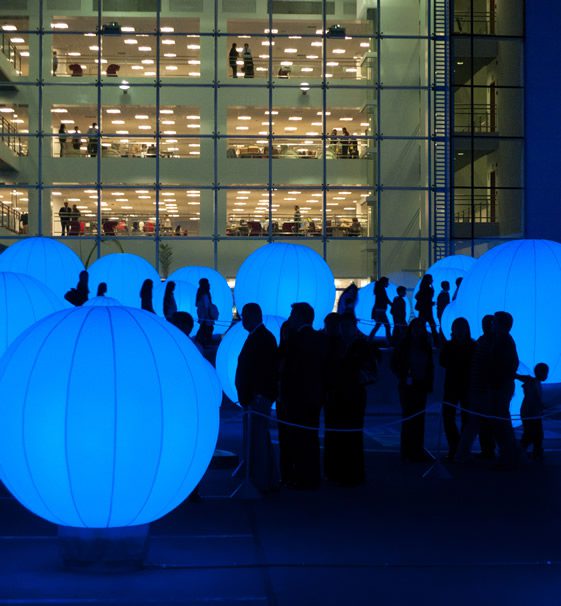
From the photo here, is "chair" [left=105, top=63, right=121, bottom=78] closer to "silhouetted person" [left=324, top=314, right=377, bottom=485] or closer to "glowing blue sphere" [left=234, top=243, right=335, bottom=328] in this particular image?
"glowing blue sphere" [left=234, top=243, right=335, bottom=328]

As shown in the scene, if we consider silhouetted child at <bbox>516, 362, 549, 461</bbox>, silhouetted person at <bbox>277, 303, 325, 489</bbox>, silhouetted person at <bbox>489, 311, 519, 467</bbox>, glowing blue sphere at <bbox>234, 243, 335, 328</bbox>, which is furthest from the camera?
glowing blue sphere at <bbox>234, 243, 335, 328</bbox>

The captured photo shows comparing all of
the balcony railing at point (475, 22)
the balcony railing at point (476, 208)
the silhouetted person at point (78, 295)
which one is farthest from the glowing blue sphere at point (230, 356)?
the balcony railing at point (475, 22)

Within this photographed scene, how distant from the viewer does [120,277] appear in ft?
62.3

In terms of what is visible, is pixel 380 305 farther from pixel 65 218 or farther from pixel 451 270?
pixel 65 218

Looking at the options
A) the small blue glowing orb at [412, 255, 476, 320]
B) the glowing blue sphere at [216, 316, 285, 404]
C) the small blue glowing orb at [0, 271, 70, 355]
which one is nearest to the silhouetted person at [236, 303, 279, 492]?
the small blue glowing orb at [0, 271, 70, 355]

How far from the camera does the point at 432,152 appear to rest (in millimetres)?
27141

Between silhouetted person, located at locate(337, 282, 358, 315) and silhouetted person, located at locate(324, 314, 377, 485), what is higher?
silhouetted person, located at locate(337, 282, 358, 315)

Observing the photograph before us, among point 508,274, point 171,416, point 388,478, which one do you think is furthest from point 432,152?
point 171,416

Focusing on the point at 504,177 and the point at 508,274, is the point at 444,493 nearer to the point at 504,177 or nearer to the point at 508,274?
the point at 508,274

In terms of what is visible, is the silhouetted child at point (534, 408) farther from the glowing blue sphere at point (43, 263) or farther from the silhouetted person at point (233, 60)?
the silhouetted person at point (233, 60)

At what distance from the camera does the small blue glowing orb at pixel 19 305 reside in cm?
1001

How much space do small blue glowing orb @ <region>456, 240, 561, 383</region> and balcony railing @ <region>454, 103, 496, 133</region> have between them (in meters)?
18.8

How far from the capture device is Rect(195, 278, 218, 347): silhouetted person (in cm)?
1708

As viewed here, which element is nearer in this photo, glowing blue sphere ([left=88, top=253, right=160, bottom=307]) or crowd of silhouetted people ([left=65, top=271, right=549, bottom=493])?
crowd of silhouetted people ([left=65, top=271, right=549, bottom=493])
